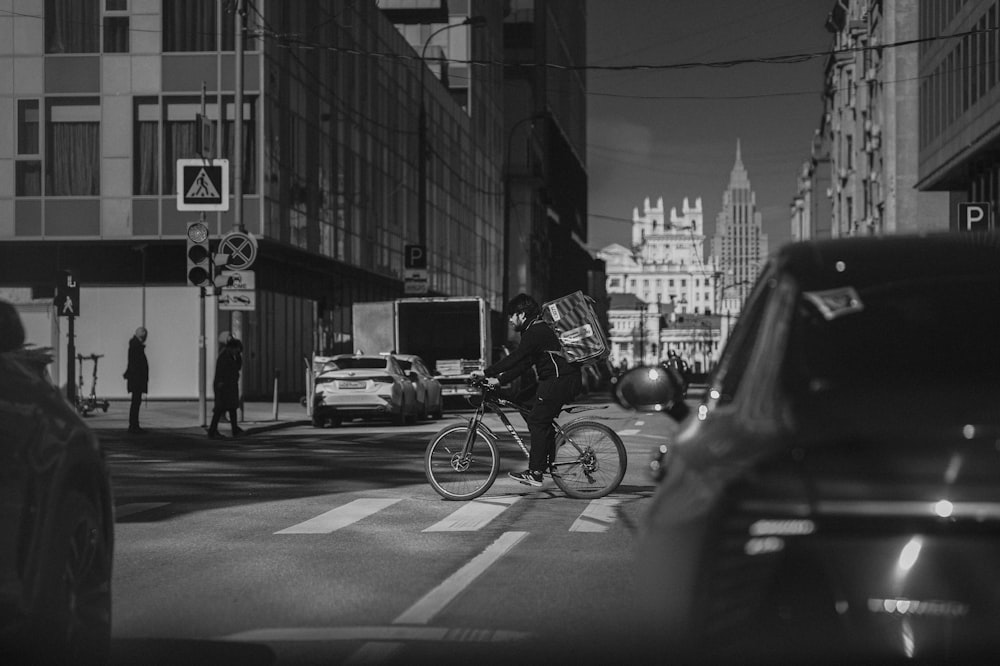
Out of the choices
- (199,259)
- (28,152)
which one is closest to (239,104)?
(199,259)

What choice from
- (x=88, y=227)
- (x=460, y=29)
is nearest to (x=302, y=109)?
(x=88, y=227)

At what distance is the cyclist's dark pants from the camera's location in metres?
12.3

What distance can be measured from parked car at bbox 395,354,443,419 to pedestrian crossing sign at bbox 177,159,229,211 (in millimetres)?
6415

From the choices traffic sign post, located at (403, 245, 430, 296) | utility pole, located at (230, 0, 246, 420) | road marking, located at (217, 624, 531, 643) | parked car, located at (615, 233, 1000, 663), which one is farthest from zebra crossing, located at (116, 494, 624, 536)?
traffic sign post, located at (403, 245, 430, 296)

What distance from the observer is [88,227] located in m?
37.7

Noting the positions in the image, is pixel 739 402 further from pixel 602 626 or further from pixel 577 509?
pixel 577 509

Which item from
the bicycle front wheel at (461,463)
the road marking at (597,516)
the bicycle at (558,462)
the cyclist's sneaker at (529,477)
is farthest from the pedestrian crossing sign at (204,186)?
the road marking at (597,516)

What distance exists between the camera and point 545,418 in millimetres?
12328

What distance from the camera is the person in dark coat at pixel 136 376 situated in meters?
23.5

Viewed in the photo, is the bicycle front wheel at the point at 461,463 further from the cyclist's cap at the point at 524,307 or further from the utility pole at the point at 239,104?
the utility pole at the point at 239,104

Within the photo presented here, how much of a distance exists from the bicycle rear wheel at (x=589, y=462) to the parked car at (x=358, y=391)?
14.5m

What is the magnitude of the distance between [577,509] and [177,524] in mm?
3189

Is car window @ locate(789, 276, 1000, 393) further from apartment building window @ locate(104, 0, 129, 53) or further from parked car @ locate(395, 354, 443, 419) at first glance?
apartment building window @ locate(104, 0, 129, 53)

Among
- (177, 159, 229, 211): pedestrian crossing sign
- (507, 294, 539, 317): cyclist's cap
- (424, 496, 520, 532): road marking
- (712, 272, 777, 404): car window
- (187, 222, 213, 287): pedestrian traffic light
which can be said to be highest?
(177, 159, 229, 211): pedestrian crossing sign
